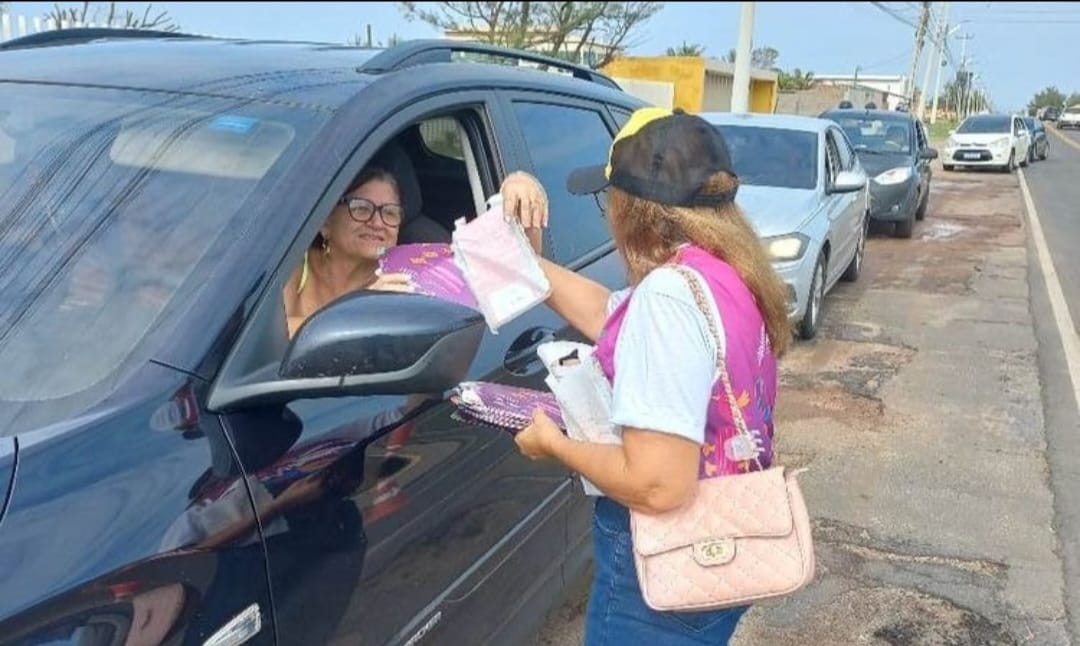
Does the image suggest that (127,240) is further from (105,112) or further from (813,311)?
(813,311)

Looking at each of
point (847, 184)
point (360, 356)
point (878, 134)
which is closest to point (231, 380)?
point (360, 356)

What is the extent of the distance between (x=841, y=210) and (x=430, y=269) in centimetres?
645

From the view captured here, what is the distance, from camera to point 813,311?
740 cm

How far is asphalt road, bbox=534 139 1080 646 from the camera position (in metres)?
3.47

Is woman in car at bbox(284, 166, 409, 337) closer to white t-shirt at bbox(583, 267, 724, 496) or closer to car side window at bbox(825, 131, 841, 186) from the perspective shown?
white t-shirt at bbox(583, 267, 724, 496)

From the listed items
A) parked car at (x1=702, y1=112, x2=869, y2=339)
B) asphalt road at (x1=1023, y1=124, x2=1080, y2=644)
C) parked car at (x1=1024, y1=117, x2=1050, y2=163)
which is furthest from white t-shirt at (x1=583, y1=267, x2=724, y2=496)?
parked car at (x1=1024, y1=117, x2=1050, y2=163)

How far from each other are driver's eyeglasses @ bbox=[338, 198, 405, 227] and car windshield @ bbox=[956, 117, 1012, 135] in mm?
25932

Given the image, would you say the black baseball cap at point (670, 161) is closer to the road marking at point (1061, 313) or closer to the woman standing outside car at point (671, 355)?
the woman standing outside car at point (671, 355)

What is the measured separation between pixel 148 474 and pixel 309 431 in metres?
0.32

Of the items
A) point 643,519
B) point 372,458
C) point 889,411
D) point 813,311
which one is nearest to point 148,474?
point 372,458

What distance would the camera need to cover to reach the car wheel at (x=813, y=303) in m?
7.23

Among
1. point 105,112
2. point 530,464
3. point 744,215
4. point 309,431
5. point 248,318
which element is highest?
point 105,112

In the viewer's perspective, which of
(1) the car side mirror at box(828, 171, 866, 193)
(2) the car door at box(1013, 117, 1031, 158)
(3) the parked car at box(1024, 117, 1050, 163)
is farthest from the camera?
(3) the parked car at box(1024, 117, 1050, 163)

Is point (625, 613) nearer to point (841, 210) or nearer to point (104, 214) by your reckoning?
point (104, 214)
